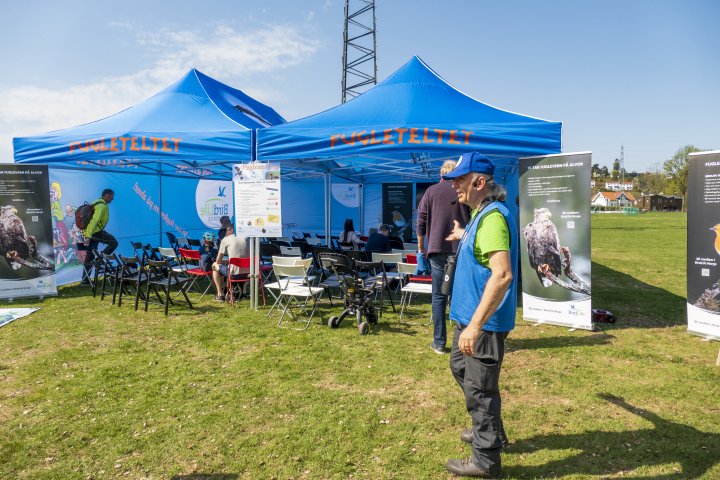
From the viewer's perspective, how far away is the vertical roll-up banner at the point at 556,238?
5.35 metres

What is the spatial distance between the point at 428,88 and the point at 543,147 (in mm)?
2154

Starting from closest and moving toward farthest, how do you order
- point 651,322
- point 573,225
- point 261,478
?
point 261,478 → point 573,225 → point 651,322

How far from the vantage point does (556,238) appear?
5.57 metres

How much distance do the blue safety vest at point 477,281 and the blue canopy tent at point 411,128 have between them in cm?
364

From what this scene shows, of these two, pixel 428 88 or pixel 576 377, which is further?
pixel 428 88

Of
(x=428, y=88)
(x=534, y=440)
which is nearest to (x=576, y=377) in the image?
(x=534, y=440)

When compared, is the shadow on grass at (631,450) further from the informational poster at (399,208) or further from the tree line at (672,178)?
the tree line at (672,178)

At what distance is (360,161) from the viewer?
1023 centimetres

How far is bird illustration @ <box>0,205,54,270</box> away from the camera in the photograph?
7.07 meters

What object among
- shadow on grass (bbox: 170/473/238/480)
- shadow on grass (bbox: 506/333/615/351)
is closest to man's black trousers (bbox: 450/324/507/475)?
shadow on grass (bbox: 170/473/238/480)

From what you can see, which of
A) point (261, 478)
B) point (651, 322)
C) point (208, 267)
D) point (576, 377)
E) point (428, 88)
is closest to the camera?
point (261, 478)

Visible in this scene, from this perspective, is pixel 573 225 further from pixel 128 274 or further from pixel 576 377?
pixel 128 274

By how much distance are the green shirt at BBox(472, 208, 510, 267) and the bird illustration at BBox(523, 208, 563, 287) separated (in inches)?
149

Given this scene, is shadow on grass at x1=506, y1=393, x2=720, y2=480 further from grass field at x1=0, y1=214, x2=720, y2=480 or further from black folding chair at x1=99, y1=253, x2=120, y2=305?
black folding chair at x1=99, y1=253, x2=120, y2=305
